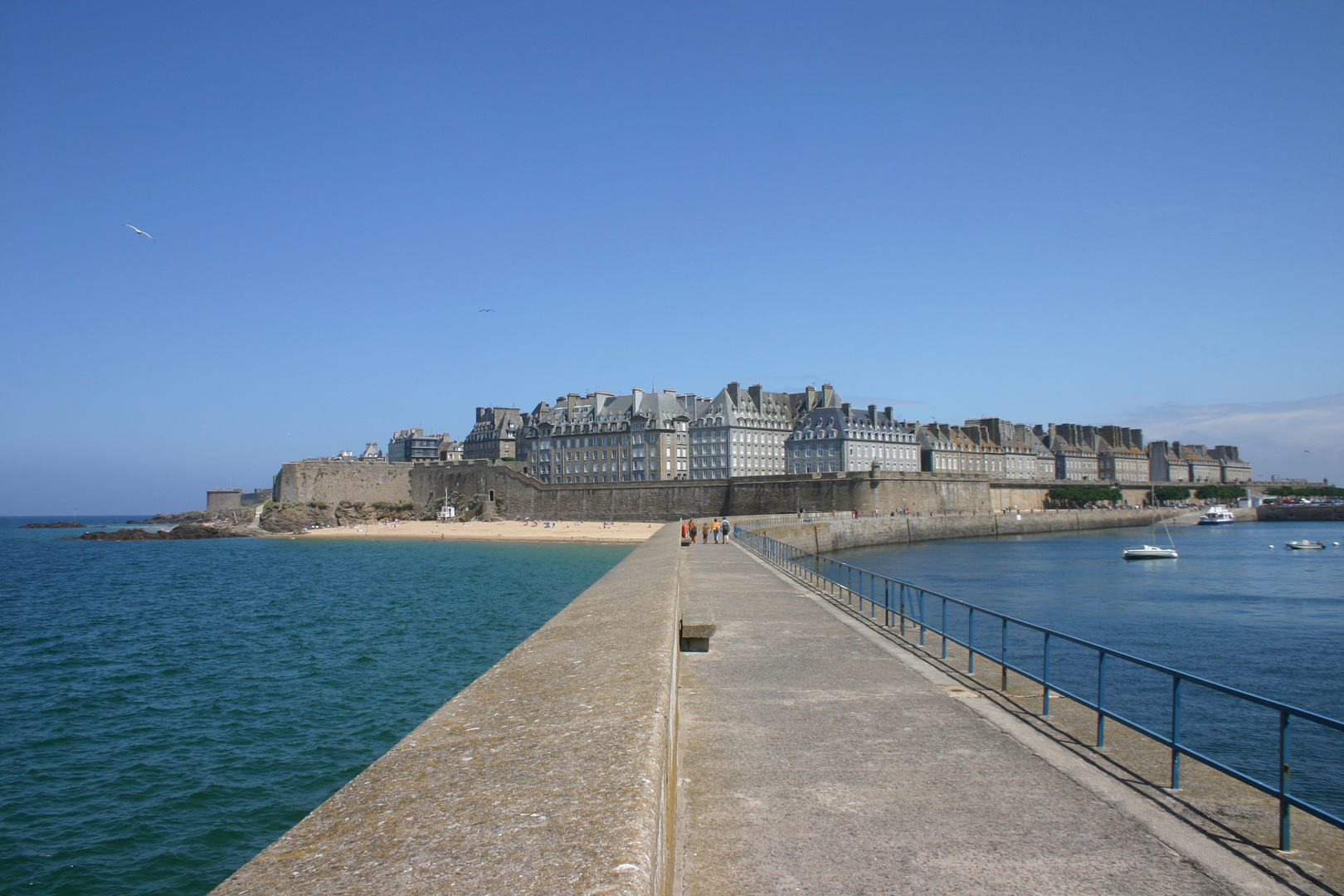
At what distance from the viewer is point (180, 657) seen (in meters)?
22.0

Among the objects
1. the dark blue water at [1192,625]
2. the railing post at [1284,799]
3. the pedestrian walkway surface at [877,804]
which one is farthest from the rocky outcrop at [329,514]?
the railing post at [1284,799]

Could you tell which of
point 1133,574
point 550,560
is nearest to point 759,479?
point 550,560

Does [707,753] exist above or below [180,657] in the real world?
above

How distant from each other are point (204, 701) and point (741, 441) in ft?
250

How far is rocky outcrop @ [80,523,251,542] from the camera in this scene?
290 ft

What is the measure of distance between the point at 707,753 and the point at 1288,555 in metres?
62.5

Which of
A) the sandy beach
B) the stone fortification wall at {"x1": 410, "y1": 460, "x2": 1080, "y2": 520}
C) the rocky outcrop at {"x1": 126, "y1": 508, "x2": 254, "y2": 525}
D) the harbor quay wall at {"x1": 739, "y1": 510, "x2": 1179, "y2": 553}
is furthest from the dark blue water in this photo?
the rocky outcrop at {"x1": 126, "y1": 508, "x2": 254, "y2": 525}

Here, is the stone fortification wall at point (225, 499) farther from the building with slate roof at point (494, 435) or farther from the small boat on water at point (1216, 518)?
the small boat on water at point (1216, 518)

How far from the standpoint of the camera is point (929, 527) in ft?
235

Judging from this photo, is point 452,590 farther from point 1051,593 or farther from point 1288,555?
point 1288,555

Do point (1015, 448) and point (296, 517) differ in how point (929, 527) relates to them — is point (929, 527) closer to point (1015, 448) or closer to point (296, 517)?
point (1015, 448)

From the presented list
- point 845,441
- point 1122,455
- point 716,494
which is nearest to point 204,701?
point 716,494

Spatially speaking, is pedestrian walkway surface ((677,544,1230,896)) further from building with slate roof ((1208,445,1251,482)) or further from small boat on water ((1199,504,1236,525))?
building with slate roof ((1208,445,1251,482))

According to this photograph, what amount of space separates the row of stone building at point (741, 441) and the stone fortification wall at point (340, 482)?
1578 cm
